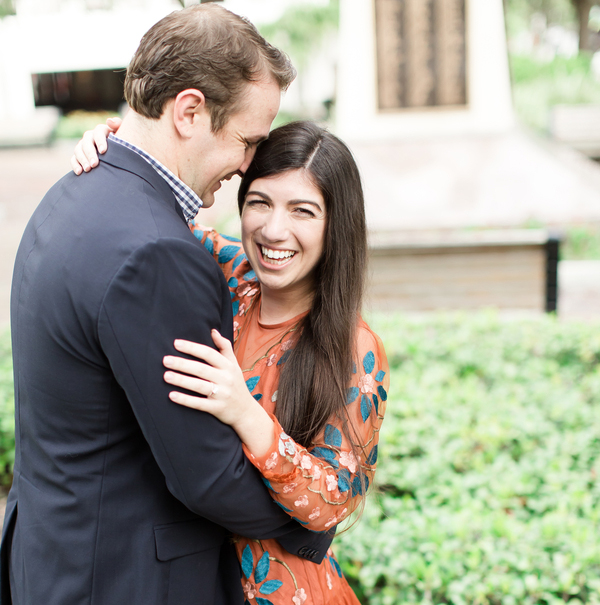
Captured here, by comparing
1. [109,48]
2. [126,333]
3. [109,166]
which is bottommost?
[126,333]

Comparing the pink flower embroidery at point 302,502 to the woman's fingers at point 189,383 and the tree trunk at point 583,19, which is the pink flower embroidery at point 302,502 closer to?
the woman's fingers at point 189,383

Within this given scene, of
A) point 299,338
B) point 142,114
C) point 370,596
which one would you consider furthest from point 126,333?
point 370,596

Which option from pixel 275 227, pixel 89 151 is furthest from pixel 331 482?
pixel 89 151

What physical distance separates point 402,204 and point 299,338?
22.7 ft

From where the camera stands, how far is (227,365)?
1.22m

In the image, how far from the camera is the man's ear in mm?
Answer: 1321

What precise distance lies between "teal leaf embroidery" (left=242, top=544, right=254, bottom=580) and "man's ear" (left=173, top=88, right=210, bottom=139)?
3.46 feet

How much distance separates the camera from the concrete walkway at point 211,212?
7.39m

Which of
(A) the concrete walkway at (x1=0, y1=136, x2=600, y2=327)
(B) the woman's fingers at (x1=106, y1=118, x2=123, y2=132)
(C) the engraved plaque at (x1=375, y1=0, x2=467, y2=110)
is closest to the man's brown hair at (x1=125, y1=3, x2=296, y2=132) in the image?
(B) the woman's fingers at (x1=106, y1=118, x2=123, y2=132)

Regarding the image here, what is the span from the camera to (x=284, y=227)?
1658 mm

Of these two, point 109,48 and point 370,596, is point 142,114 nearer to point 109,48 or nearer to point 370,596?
point 370,596

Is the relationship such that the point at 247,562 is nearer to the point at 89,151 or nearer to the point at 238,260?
the point at 238,260

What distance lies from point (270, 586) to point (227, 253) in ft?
3.58

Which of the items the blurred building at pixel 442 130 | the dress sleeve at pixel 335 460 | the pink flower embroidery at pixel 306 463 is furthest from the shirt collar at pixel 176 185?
the blurred building at pixel 442 130
